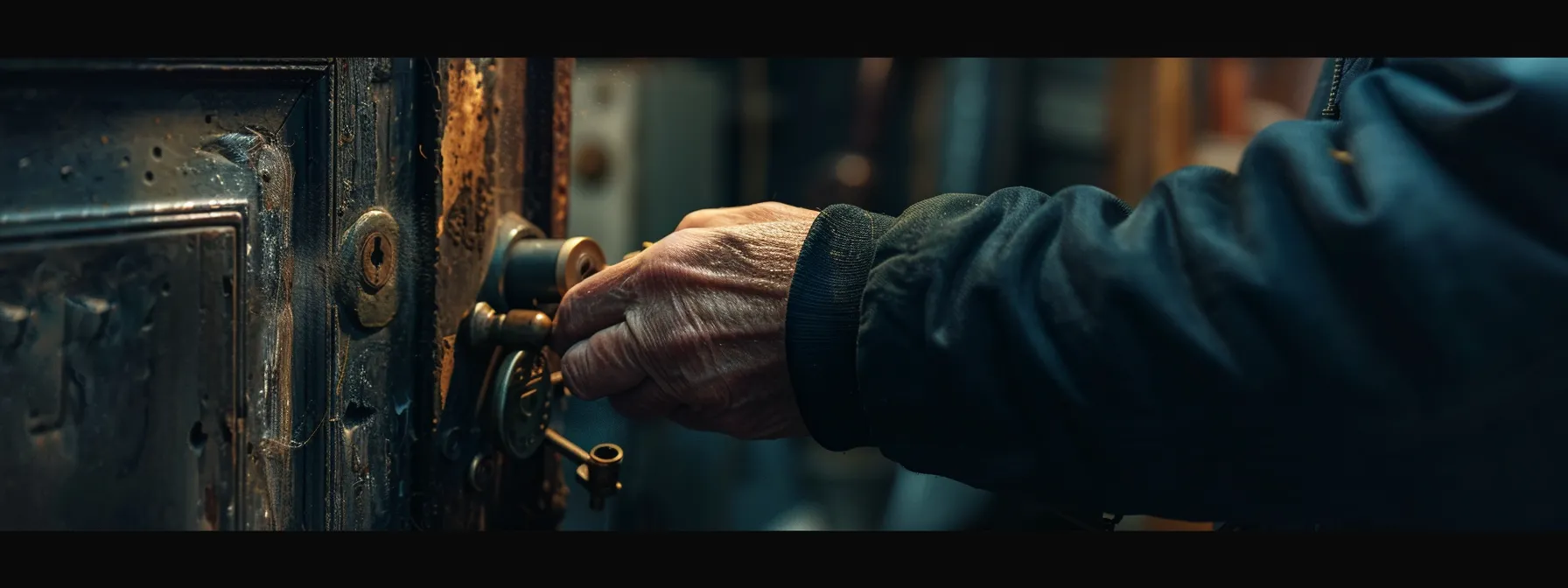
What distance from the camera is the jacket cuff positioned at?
0.79 m

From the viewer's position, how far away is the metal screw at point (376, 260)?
76 centimetres

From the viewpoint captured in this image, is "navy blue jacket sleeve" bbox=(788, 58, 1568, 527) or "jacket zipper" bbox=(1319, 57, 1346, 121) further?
"jacket zipper" bbox=(1319, 57, 1346, 121)

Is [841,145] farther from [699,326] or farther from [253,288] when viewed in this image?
[253,288]

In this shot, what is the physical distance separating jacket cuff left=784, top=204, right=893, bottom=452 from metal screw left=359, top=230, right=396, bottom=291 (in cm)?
30

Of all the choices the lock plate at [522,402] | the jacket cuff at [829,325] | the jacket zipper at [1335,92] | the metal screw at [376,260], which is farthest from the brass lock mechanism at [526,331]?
the jacket zipper at [1335,92]

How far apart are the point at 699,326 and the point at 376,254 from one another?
0.25 metres

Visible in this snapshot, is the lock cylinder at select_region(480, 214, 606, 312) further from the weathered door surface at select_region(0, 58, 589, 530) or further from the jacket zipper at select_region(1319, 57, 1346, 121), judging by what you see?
the jacket zipper at select_region(1319, 57, 1346, 121)

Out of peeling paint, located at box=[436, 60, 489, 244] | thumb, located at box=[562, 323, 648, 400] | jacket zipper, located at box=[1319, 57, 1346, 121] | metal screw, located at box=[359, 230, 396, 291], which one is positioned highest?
jacket zipper, located at box=[1319, 57, 1346, 121]

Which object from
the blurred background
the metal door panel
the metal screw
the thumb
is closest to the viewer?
the metal door panel

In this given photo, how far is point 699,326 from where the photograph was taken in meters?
0.85

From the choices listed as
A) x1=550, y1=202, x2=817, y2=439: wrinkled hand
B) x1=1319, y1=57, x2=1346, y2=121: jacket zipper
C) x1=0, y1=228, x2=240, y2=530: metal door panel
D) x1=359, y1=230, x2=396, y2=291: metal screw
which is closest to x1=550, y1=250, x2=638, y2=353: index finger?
x1=550, y1=202, x2=817, y2=439: wrinkled hand

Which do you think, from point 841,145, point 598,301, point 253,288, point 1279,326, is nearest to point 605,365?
point 598,301

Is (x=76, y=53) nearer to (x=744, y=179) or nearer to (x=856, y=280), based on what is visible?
(x=856, y=280)

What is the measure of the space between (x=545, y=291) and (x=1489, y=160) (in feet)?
2.23
